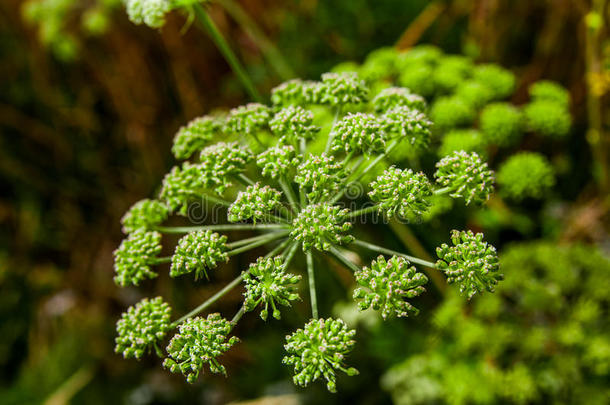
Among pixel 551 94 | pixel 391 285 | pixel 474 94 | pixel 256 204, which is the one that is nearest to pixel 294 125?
pixel 256 204

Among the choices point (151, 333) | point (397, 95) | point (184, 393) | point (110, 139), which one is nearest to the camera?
point (151, 333)

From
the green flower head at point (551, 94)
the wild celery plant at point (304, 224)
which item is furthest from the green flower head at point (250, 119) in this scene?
the green flower head at point (551, 94)

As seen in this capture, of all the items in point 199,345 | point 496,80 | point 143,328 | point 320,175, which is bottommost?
point 199,345

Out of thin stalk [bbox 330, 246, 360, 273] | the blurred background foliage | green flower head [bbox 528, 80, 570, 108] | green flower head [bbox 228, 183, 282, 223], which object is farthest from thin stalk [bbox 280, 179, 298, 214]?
green flower head [bbox 528, 80, 570, 108]

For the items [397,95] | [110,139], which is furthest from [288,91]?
[110,139]

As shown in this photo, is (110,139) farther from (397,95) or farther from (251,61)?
(397,95)

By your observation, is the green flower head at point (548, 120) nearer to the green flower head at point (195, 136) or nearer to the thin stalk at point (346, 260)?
the thin stalk at point (346, 260)

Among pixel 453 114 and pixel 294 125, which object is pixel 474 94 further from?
pixel 294 125
